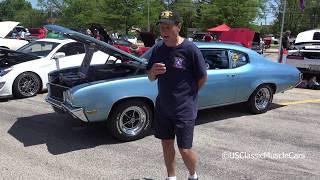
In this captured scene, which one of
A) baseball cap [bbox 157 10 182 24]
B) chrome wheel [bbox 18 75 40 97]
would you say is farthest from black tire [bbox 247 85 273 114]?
chrome wheel [bbox 18 75 40 97]

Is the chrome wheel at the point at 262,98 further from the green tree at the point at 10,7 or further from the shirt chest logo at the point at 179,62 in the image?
the green tree at the point at 10,7

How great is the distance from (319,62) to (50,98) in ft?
24.5

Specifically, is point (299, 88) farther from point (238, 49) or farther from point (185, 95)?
point (185, 95)

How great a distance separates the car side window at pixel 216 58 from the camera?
7.20 metres

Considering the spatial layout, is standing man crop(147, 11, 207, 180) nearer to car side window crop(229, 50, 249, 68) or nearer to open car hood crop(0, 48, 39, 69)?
car side window crop(229, 50, 249, 68)

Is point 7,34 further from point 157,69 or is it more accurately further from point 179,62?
point 179,62

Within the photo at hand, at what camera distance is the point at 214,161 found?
5.47m

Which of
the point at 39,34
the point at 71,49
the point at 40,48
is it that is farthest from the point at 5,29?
the point at 39,34

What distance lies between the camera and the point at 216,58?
7.31m

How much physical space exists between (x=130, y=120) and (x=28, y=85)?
4.41m

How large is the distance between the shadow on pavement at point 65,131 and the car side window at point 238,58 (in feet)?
3.17

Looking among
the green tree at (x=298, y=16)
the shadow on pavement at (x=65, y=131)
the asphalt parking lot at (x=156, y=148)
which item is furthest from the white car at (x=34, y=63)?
the green tree at (x=298, y=16)

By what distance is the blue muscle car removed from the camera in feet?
19.7

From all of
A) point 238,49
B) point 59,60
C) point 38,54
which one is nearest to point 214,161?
point 238,49
